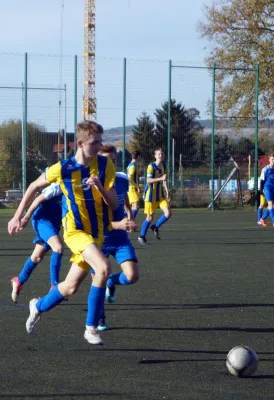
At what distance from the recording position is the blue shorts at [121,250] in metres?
7.10

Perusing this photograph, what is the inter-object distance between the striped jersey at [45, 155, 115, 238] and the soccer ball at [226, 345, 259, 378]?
1734mm

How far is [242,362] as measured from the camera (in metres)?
5.40

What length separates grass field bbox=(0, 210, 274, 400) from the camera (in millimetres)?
5191

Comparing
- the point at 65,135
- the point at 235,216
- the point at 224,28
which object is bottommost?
the point at 235,216

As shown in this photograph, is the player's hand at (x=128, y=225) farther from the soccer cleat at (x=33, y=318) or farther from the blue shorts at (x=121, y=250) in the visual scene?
the soccer cleat at (x=33, y=318)

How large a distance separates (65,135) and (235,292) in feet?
66.3

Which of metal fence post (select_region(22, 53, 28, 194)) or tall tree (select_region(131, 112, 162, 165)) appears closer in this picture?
metal fence post (select_region(22, 53, 28, 194))

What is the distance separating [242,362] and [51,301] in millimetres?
1853

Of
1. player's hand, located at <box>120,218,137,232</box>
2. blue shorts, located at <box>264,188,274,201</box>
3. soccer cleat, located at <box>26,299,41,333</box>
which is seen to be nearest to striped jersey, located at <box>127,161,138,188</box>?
blue shorts, located at <box>264,188,274,201</box>

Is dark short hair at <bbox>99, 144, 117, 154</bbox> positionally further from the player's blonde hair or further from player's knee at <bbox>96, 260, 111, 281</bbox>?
player's knee at <bbox>96, 260, 111, 281</bbox>

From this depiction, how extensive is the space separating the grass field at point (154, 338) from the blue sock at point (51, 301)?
28 cm

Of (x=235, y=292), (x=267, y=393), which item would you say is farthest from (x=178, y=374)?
(x=235, y=292)

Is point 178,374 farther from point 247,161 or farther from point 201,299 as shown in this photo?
point 247,161

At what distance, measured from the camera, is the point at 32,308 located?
22.1 ft
